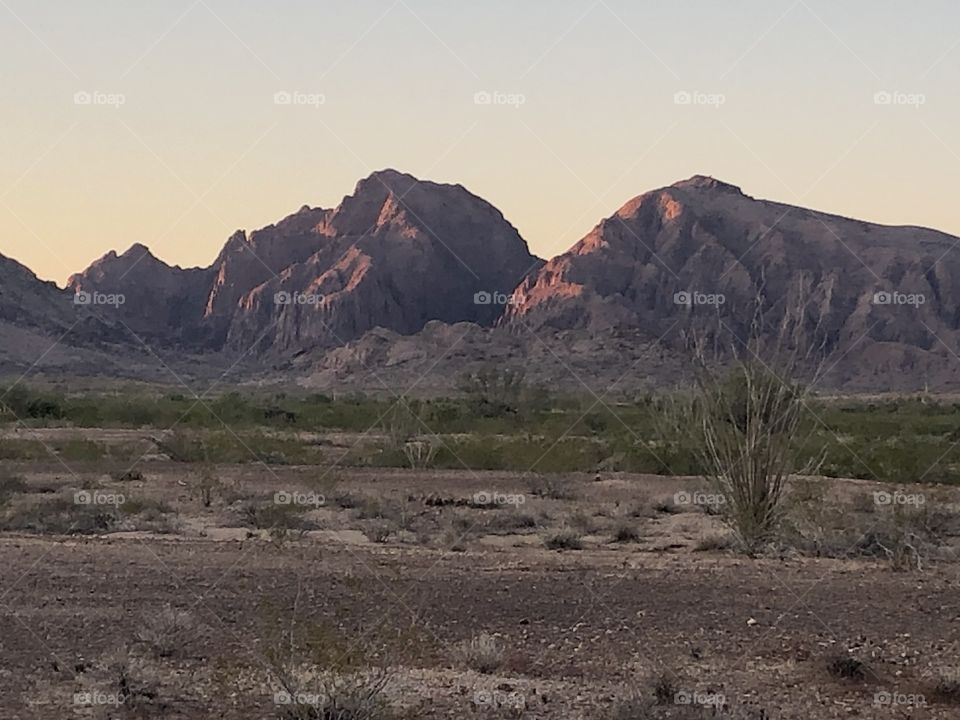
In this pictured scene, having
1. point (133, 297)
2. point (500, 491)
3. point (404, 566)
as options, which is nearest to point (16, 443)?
point (500, 491)

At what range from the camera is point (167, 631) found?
1044 cm

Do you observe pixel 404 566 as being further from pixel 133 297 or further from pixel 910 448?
pixel 133 297

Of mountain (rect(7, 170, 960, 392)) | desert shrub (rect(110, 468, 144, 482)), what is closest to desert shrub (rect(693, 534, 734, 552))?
desert shrub (rect(110, 468, 144, 482))
